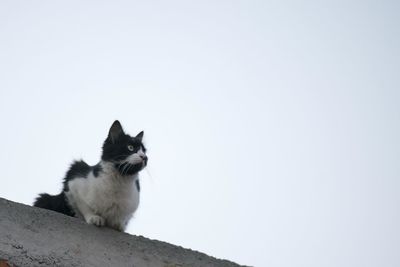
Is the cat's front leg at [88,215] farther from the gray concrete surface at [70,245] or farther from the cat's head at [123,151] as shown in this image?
the cat's head at [123,151]

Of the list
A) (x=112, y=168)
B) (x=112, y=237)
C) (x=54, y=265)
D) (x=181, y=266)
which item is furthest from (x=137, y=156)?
(x=54, y=265)

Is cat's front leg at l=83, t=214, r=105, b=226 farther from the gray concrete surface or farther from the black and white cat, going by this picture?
the gray concrete surface

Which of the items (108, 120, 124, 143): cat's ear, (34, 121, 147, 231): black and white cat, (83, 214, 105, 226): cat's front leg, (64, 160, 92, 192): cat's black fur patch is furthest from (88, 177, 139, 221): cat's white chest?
(108, 120, 124, 143): cat's ear

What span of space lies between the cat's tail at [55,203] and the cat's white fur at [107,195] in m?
0.06

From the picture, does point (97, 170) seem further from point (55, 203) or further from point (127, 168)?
point (55, 203)

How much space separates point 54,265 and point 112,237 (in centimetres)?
64

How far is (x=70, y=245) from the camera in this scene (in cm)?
249

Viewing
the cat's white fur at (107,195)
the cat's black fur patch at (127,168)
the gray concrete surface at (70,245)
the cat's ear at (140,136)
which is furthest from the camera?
the cat's ear at (140,136)

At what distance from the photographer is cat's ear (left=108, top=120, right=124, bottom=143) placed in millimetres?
3843

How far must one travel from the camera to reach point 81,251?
248 centimetres

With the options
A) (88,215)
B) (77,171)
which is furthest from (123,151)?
(88,215)

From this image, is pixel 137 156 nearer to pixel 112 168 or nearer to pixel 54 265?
pixel 112 168

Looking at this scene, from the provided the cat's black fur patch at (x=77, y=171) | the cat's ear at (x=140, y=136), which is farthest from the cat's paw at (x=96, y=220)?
the cat's ear at (x=140, y=136)

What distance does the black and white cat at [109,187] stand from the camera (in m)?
3.41
